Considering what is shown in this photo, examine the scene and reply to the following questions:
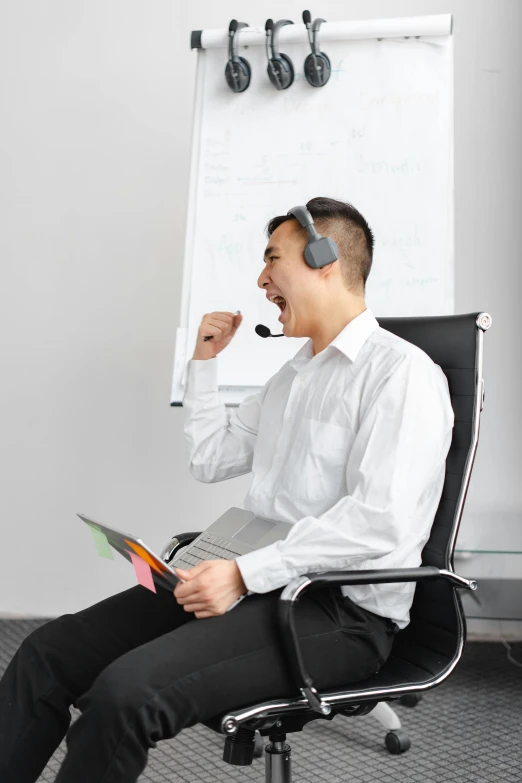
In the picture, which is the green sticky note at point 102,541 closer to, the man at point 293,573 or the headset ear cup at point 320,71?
the man at point 293,573

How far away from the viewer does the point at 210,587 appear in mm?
1201

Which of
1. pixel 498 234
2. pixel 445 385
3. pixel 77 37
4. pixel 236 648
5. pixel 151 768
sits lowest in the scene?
pixel 151 768

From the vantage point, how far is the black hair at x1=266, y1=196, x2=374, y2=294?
150 centimetres

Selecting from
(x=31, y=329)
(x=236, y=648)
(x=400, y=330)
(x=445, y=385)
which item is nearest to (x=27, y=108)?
(x=31, y=329)

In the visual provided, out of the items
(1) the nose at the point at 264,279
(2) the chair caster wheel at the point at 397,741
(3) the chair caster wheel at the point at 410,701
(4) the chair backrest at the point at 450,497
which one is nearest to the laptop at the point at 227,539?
(4) the chair backrest at the point at 450,497

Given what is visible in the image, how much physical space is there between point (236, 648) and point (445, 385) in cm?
56

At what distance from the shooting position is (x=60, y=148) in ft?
9.38

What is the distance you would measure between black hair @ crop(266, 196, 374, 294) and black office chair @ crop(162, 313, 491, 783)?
142 mm

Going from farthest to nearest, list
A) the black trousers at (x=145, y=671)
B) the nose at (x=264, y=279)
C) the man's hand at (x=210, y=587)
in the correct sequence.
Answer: the nose at (x=264, y=279), the man's hand at (x=210, y=587), the black trousers at (x=145, y=671)

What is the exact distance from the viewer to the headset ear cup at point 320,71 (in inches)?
86.9

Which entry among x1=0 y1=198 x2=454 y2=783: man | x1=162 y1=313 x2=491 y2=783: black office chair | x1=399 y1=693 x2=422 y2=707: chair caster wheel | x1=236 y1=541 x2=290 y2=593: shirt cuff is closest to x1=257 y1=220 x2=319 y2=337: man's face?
x1=0 y1=198 x2=454 y2=783: man

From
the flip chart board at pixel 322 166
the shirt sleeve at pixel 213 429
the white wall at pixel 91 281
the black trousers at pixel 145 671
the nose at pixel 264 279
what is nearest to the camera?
the black trousers at pixel 145 671

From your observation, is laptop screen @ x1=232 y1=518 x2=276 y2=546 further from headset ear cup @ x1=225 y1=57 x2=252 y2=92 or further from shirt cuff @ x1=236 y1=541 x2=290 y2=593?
headset ear cup @ x1=225 y1=57 x2=252 y2=92

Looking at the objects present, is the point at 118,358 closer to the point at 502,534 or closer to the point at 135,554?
the point at 502,534
